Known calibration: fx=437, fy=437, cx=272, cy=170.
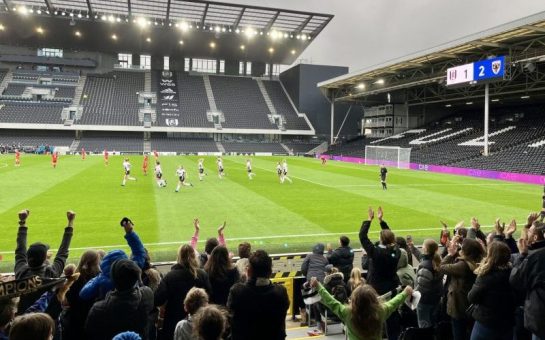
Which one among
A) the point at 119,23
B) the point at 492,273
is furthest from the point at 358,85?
the point at 492,273

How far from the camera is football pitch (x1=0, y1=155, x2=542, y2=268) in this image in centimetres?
1502

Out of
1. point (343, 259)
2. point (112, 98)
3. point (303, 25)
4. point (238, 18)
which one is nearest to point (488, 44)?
point (343, 259)

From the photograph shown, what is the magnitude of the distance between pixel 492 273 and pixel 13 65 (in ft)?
322

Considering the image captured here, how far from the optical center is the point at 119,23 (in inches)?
2859

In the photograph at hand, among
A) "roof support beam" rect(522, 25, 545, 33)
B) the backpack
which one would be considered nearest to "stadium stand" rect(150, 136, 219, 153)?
"roof support beam" rect(522, 25, 545, 33)

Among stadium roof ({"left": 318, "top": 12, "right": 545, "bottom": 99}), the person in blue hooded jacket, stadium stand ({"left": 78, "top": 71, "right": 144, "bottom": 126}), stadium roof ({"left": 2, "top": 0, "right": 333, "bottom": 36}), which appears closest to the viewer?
the person in blue hooded jacket

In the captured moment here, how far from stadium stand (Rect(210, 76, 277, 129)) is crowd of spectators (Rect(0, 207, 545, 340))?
78854 millimetres

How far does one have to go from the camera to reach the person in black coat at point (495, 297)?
15.6ft

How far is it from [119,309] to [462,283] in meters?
3.96

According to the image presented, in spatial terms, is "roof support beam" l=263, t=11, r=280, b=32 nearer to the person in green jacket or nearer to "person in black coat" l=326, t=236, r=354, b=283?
"person in black coat" l=326, t=236, r=354, b=283

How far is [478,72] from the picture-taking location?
39.7 m

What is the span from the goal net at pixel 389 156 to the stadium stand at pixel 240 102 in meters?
30.5

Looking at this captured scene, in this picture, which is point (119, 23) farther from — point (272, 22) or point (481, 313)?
point (481, 313)

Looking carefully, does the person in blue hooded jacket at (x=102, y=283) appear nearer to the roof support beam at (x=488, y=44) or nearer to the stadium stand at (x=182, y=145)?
the roof support beam at (x=488, y=44)
